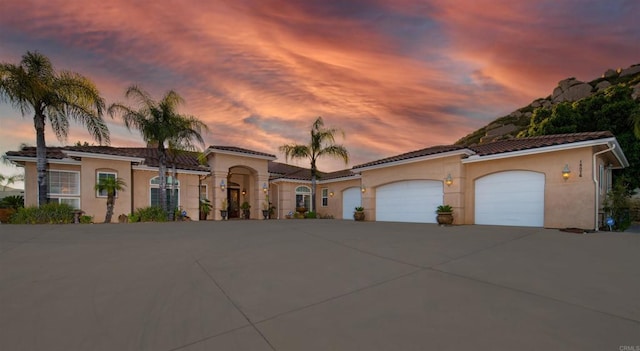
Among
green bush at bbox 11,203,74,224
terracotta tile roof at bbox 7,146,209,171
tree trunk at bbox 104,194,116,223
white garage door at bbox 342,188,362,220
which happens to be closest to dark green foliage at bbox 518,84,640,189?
white garage door at bbox 342,188,362,220

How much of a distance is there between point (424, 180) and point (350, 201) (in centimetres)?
697

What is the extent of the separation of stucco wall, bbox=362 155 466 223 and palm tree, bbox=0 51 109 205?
13797 millimetres

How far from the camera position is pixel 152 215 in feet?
43.5

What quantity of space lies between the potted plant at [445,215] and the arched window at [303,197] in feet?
40.0

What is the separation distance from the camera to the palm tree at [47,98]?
10031 millimetres

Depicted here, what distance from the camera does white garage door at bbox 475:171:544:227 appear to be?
10375mm

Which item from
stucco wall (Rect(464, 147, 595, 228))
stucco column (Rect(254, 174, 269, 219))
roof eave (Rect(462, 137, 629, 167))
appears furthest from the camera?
stucco column (Rect(254, 174, 269, 219))

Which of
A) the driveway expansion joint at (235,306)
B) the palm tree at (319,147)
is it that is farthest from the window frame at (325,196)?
the driveway expansion joint at (235,306)

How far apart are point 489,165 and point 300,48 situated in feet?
32.1

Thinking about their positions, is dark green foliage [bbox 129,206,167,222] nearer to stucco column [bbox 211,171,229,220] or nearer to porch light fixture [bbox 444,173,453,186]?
stucco column [bbox 211,171,229,220]

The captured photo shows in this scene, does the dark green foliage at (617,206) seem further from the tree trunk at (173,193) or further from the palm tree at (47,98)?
the palm tree at (47,98)

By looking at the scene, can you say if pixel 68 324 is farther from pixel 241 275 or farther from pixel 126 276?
pixel 241 275

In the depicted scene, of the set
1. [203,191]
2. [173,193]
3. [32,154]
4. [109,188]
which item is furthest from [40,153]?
[203,191]

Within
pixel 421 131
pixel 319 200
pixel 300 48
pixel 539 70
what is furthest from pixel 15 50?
pixel 539 70
